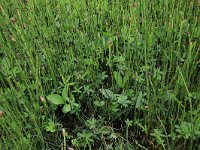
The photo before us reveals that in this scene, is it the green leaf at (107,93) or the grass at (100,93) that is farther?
the green leaf at (107,93)

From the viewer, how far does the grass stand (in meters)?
1.30

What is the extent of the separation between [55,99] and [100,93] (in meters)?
0.28

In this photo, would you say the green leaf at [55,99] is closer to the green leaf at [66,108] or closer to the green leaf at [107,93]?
the green leaf at [66,108]

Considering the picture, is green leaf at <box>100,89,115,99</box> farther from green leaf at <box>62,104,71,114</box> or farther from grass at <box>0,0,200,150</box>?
green leaf at <box>62,104,71,114</box>

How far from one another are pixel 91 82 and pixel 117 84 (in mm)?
169

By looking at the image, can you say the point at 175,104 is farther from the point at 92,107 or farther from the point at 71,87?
the point at 71,87

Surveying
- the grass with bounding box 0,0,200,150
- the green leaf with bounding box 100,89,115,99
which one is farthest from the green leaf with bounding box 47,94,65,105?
the green leaf with bounding box 100,89,115,99

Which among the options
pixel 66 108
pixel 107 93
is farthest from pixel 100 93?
pixel 66 108

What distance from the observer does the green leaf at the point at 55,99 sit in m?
1.41

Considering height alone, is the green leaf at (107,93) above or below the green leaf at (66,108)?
above

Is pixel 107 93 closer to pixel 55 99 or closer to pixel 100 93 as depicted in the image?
pixel 100 93

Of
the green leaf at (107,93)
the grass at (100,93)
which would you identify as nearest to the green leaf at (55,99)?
the grass at (100,93)

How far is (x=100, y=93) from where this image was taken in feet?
5.14

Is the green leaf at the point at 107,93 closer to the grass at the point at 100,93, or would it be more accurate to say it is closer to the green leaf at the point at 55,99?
the grass at the point at 100,93
